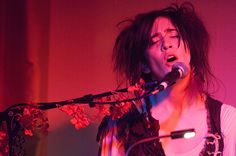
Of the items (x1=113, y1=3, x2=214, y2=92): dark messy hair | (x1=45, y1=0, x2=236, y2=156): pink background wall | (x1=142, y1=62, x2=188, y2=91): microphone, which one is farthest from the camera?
(x1=45, y1=0, x2=236, y2=156): pink background wall

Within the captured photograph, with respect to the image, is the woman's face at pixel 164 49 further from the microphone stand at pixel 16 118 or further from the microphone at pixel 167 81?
the microphone stand at pixel 16 118

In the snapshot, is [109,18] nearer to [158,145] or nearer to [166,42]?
[166,42]

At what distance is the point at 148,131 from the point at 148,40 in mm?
360

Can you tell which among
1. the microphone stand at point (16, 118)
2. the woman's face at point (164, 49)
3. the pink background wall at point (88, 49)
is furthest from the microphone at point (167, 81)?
the pink background wall at point (88, 49)

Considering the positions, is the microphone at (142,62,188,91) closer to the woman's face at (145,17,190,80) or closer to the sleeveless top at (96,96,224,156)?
the woman's face at (145,17,190,80)

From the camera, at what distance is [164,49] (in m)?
1.39

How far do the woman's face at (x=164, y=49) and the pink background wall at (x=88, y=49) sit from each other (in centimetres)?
40

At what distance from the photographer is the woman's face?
4.49 ft

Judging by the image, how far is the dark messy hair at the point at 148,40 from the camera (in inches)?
58.4

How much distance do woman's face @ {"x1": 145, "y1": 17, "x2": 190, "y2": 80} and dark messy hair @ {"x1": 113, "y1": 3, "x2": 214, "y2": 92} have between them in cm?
3

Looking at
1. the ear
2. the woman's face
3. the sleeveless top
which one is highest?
the woman's face

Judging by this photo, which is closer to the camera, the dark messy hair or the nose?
the nose

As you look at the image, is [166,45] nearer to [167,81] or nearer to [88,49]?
[167,81]

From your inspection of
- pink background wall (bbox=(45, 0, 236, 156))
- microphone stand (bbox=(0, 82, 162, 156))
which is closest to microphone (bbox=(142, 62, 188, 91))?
microphone stand (bbox=(0, 82, 162, 156))
